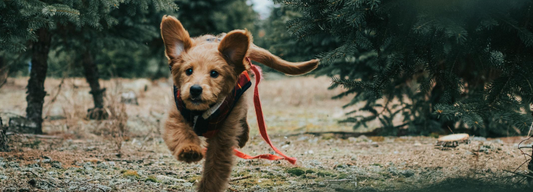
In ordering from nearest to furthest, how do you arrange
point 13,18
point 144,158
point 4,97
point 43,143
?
point 13,18
point 144,158
point 43,143
point 4,97

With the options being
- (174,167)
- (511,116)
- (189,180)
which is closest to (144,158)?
(174,167)

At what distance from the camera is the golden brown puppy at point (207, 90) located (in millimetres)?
2896

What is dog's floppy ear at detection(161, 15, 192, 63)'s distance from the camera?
3135mm

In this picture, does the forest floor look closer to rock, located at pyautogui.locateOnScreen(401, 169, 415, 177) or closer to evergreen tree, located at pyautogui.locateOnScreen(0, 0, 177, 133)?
rock, located at pyautogui.locateOnScreen(401, 169, 415, 177)

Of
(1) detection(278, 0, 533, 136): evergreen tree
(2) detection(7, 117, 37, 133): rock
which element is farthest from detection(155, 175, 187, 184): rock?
(2) detection(7, 117, 37, 133): rock

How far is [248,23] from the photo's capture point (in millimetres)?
18719

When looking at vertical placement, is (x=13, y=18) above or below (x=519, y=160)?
above

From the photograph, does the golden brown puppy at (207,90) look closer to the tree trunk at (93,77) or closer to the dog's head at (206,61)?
the dog's head at (206,61)

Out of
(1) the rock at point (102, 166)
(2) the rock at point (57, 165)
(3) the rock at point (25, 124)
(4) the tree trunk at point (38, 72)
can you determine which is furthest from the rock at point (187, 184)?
(4) the tree trunk at point (38, 72)

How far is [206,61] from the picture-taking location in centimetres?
303

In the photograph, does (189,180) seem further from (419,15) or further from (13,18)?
(419,15)

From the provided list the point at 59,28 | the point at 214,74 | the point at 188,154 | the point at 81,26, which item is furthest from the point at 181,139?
the point at 59,28

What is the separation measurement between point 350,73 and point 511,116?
391 cm

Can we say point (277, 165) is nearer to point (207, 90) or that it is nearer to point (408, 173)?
point (408, 173)
